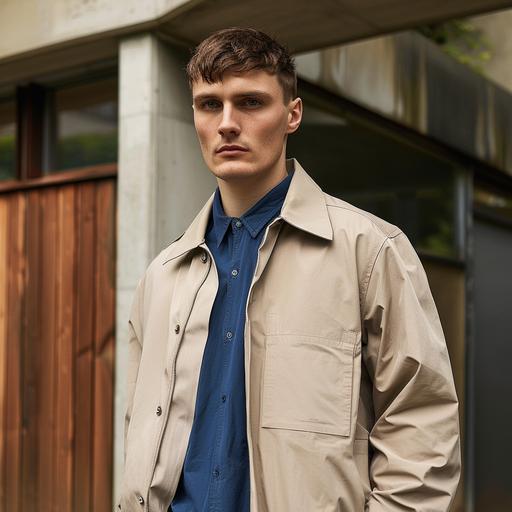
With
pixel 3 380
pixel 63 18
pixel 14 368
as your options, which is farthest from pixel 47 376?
pixel 63 18

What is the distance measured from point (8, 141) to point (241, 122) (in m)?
4.04

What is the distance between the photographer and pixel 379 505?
7.06 feet

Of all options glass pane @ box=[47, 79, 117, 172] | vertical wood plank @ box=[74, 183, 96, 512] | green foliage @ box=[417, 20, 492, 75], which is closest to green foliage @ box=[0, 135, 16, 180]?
glass pane @ box=[47, 79, 117, 172]

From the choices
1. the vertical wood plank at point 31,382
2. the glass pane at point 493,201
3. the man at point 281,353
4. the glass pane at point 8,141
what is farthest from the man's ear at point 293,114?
the glass pane at point 493,201

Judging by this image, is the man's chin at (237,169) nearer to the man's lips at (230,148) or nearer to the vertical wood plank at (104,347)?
the man's lips at (230,148)

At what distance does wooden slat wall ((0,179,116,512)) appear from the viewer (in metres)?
5.16

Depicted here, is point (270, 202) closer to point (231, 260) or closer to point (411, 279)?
point (231, 260)

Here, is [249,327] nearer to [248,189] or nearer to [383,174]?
[248,189]

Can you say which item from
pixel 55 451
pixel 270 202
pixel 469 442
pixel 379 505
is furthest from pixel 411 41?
pixel 379 505

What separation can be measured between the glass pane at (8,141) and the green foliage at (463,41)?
17.7 feet

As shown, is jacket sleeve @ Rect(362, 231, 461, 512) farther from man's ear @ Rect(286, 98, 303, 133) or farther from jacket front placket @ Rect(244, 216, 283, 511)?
man's ear @ Rect(286, 98, 303, 133)

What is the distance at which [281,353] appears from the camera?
87.4 inches

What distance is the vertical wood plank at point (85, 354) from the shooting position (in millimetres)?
5184

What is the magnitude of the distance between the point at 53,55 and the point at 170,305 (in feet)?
10.3
